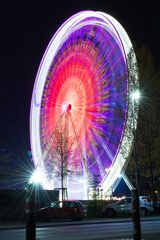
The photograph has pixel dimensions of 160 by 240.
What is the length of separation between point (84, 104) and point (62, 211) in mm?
8454

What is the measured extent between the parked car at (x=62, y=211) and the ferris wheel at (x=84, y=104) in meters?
2.56

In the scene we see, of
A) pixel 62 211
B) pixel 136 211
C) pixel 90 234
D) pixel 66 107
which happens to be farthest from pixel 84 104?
pixel 136 211

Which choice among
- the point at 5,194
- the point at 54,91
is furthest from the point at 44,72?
the point at 5,194

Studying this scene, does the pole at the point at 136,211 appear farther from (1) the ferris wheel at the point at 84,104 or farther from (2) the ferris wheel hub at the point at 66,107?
(2) the ferris wheel hub at the point at 66,107

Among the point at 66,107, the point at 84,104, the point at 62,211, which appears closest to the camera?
the point at 62,211

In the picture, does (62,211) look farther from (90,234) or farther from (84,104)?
(90,234)

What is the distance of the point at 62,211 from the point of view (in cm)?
3047

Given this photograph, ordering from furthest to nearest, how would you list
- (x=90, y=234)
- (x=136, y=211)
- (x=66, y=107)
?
(x=66, y=107)
(x=90, y=234)
(x=136, y=211)

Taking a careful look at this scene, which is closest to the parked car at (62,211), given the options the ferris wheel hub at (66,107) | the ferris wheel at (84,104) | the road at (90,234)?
the ferris wheel at (84,104)

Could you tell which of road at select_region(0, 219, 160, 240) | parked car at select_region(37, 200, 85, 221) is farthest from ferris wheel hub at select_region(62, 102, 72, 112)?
road at select_region(0, 219, 160, 240)

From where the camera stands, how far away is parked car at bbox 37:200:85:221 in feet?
98.7

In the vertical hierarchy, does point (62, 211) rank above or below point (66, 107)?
below

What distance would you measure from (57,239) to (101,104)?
61.9 ft

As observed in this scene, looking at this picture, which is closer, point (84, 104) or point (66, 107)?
point (84, 104)
